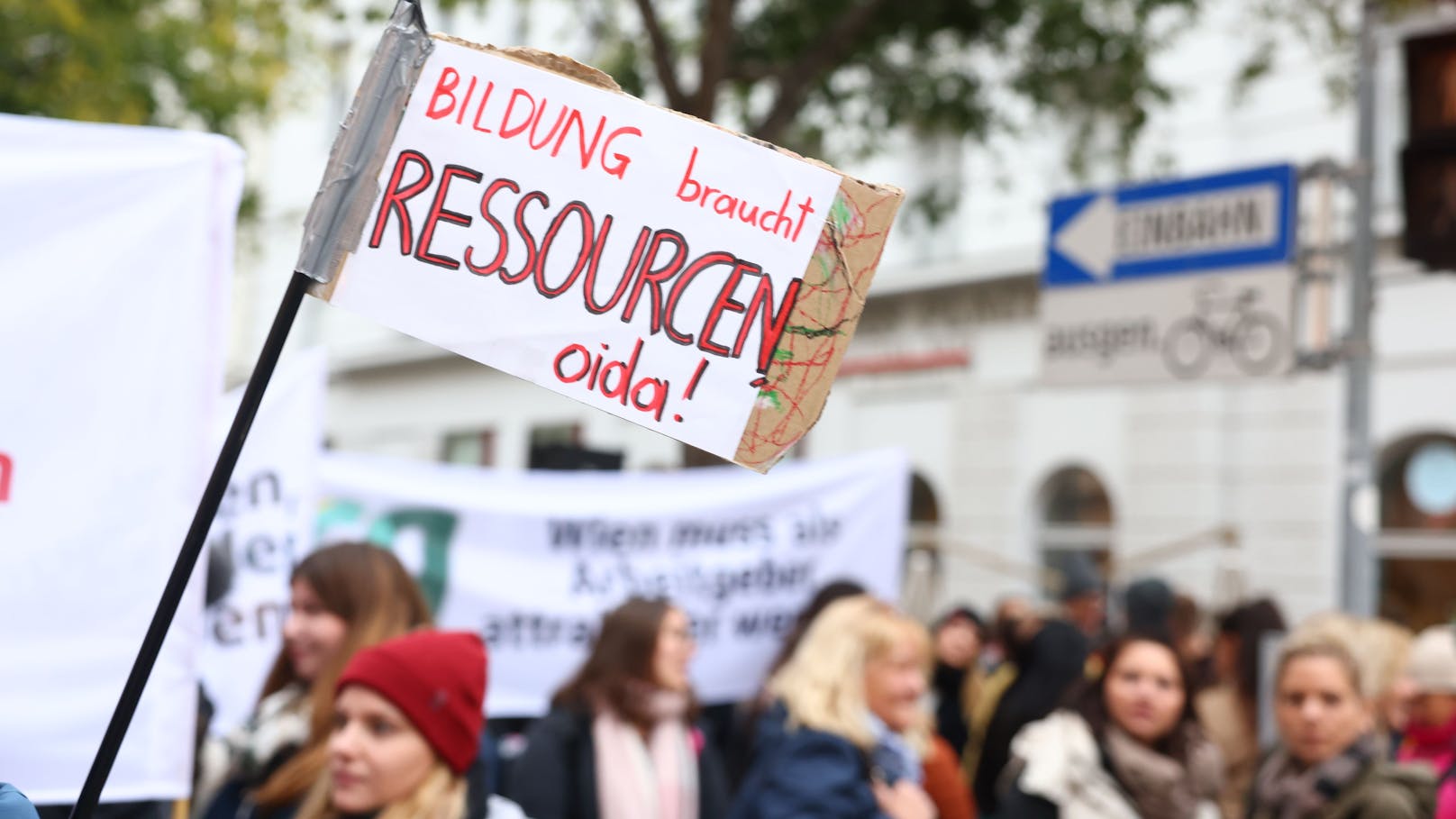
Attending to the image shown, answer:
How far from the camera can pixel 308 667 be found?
3795mm

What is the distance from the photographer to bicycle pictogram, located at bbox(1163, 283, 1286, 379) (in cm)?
615

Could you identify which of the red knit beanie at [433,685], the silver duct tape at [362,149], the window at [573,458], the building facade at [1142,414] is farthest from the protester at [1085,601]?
the silver duct tape at [362,149]

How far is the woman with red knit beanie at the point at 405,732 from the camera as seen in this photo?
3008mm

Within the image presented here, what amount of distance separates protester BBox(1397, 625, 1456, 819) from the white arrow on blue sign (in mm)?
1700

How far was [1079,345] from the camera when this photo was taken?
6793mm

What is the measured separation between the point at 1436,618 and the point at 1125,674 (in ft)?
32.8

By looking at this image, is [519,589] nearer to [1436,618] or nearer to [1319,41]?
[1319,41]

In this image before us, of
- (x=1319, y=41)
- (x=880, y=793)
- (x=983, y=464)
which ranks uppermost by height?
(x=1319, y=41)

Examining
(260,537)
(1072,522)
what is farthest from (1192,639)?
(1072,522)

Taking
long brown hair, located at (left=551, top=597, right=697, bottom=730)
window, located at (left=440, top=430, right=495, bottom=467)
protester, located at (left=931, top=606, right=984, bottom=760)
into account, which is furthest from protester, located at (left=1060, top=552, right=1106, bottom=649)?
window, located at (left=440, top=430, right=495, bottom=467)

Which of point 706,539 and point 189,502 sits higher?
point 706,539

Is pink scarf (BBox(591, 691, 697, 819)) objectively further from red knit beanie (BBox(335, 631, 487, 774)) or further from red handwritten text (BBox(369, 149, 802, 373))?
red handwritten text (BBox(369, 149, 802, 373))

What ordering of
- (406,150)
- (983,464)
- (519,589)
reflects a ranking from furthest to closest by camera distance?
(983,464), (519,589), (406,150)

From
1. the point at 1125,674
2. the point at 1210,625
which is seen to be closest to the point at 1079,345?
the point at 1125,674
